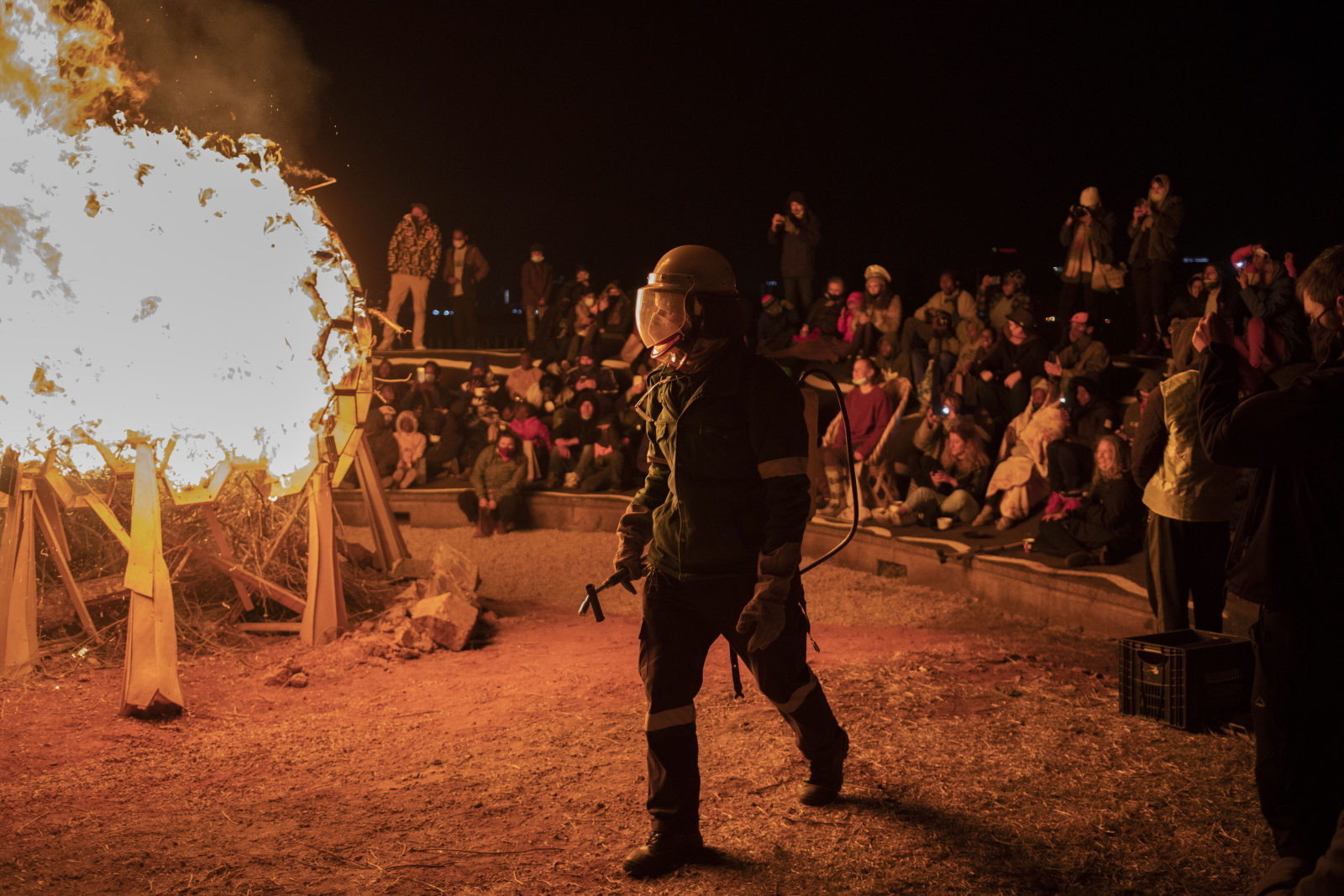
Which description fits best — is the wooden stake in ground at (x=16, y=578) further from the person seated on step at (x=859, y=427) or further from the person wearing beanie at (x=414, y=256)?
the person wearing beanie at (x=414, y=256)

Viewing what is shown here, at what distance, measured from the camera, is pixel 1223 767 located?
396 centimetres

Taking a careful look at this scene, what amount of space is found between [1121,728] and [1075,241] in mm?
7586

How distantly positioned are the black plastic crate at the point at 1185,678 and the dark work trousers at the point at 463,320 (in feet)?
42.2

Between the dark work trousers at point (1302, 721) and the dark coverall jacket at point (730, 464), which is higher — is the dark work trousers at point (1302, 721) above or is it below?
below

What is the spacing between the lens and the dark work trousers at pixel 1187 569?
187 inches

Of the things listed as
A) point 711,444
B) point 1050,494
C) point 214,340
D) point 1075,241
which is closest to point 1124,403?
point 1050,494

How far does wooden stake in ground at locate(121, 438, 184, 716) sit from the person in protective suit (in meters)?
3.48

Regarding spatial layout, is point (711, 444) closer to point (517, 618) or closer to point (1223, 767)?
point (1223, 767)

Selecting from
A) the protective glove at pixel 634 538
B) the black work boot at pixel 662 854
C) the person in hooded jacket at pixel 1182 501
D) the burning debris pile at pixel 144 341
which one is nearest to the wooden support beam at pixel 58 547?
the burning debris pile at pixel 144 341

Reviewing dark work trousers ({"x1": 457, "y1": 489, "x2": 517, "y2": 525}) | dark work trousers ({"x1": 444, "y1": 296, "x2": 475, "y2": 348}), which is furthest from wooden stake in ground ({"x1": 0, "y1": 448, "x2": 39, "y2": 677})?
dark work trousers ({"x1": 444, "y1": 296, "x2": 475, "y2": 348})

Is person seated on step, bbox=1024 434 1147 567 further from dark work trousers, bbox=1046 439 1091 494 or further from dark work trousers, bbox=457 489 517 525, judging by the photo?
dark work trousers, bbox=457 489 517 525

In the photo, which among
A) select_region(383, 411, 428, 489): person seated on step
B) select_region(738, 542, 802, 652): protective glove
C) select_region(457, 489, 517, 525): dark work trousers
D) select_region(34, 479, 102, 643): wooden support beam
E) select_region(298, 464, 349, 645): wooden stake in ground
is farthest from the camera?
select_region(383, 411, 428, 489): person seated on step

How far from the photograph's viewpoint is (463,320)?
1612 cm

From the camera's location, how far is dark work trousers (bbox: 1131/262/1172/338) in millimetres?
10062
